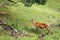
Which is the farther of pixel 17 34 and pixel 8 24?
pixel 8 24

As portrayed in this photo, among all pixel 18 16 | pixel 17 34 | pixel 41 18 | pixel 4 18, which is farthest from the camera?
pixel 41 18

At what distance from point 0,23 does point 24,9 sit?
4.18m

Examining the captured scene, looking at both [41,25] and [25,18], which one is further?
[25,18]

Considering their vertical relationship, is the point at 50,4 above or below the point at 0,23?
below

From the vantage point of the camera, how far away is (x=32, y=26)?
11.0m

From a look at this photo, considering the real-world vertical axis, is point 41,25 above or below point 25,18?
above

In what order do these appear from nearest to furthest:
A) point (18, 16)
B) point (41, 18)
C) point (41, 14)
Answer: point (18, 16)
point (41, 18)
point (41, 14)

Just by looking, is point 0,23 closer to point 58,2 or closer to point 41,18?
point 41,18

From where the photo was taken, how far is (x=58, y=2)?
17812 millimetres

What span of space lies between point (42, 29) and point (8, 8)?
2.68m

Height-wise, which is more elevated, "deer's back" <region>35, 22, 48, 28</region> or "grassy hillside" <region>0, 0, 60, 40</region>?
"deer's back" <region>35, 22, 48, 28</region>

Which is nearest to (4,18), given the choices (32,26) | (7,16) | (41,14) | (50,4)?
(7,16)

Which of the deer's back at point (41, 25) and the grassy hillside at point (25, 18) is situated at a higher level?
the deer's back at point (41, 25)

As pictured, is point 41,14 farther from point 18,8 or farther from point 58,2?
point 58,2
